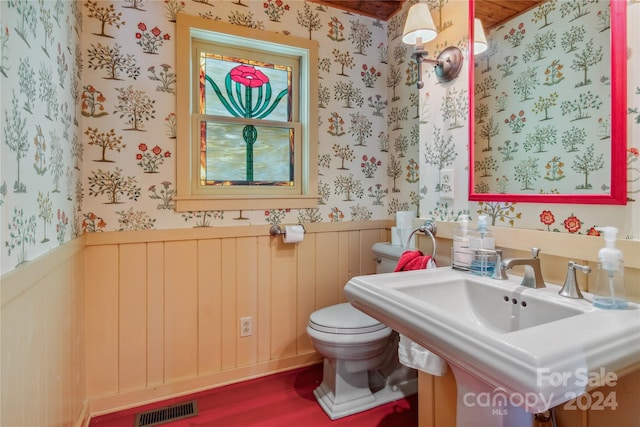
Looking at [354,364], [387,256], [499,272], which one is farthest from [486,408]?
[387,256]

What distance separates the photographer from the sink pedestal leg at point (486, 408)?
2.98 feet

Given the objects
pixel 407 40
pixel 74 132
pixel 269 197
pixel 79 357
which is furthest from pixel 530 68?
pixel 79 357

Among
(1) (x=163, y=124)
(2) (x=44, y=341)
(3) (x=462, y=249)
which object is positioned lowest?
(2) (x=44, y=341)

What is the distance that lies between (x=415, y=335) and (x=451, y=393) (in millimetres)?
633

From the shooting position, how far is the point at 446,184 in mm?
1462

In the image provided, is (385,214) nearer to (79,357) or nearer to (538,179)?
(538,179)

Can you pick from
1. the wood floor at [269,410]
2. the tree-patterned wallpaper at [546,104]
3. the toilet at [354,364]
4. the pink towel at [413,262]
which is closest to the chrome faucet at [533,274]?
the tree-patterned wallpaper at [546,104]

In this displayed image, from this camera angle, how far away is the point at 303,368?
2102 millimetres

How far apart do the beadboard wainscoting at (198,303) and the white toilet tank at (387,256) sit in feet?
0.80

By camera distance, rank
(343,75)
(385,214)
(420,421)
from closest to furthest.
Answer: (420,421), (343,75), (385,214)

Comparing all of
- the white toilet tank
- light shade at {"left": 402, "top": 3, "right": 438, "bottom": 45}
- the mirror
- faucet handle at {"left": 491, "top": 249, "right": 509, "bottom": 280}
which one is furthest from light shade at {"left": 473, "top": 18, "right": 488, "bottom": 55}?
the white toilet tank

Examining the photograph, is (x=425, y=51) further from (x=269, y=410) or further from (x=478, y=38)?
(x=269, y=410)

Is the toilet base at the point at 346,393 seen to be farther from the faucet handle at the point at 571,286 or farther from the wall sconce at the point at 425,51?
the wall sconce at the point at 425,51

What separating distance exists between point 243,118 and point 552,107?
1515 millimetres
